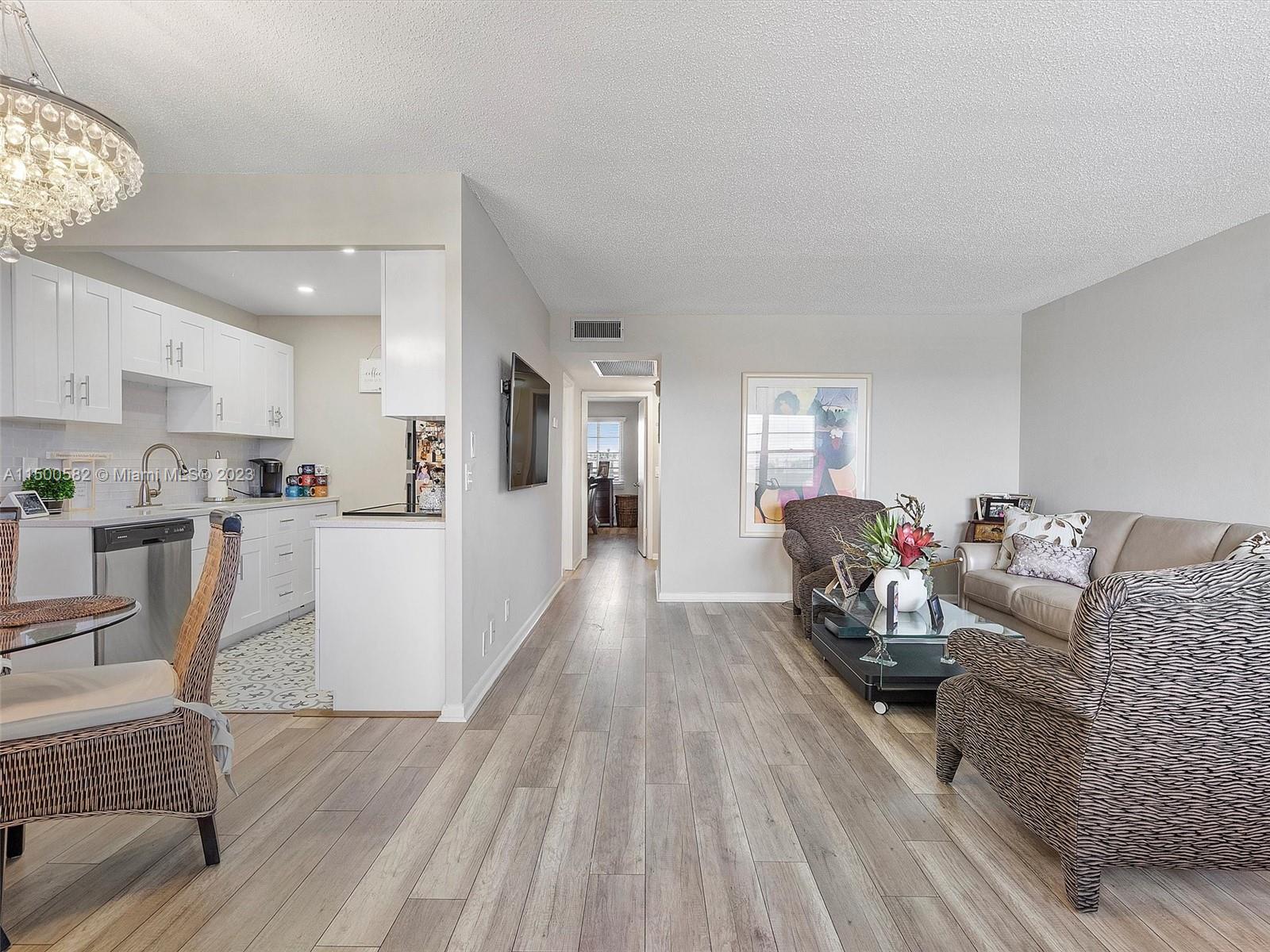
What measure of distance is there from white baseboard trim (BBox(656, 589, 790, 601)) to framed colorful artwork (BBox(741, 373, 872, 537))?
0.55 m

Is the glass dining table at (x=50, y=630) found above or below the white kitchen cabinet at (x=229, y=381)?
below

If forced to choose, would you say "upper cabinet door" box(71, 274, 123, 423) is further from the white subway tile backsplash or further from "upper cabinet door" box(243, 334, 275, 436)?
"upper cabinet door" box(243, 334, 275, 436)

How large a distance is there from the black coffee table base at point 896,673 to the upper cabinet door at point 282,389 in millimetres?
4646

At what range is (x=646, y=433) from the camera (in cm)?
884

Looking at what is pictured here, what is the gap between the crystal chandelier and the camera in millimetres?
1757

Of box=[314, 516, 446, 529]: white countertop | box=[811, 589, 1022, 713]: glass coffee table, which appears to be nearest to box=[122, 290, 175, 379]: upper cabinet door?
box=[314, 516, 446, 529]: white countertop

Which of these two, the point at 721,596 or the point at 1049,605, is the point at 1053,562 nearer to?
the point at 1049,605

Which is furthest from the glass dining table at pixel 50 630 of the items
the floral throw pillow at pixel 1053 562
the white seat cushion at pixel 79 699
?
the floral throw pillow at pixel 1053 562

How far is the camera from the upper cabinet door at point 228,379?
459cm

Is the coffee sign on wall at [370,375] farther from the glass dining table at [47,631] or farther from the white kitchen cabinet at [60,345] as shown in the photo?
the glass dining table at [47,631]

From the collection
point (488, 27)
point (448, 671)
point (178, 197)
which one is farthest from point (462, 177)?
point (448, 671)

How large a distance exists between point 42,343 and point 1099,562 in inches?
251

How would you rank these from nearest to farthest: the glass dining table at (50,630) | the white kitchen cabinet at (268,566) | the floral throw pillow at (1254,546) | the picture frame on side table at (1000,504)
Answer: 1. the glass dining table at (50,630)
2. the floral throw pillow at (1254,546)
3. the white kitchen cabinet at (268,566)
4. the picture frame on side table at (1000,504)

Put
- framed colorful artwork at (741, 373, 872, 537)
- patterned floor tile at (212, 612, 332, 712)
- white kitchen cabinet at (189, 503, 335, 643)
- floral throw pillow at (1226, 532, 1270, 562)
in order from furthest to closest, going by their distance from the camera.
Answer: framed colorful artwork at (741, 373, 872, 537), white kitchen cabinet at (189, 503, 335, 643), patterned floor tile at (212, 612, 332, 712), floral throw pillow at (1226, 532, 1270, 562)
